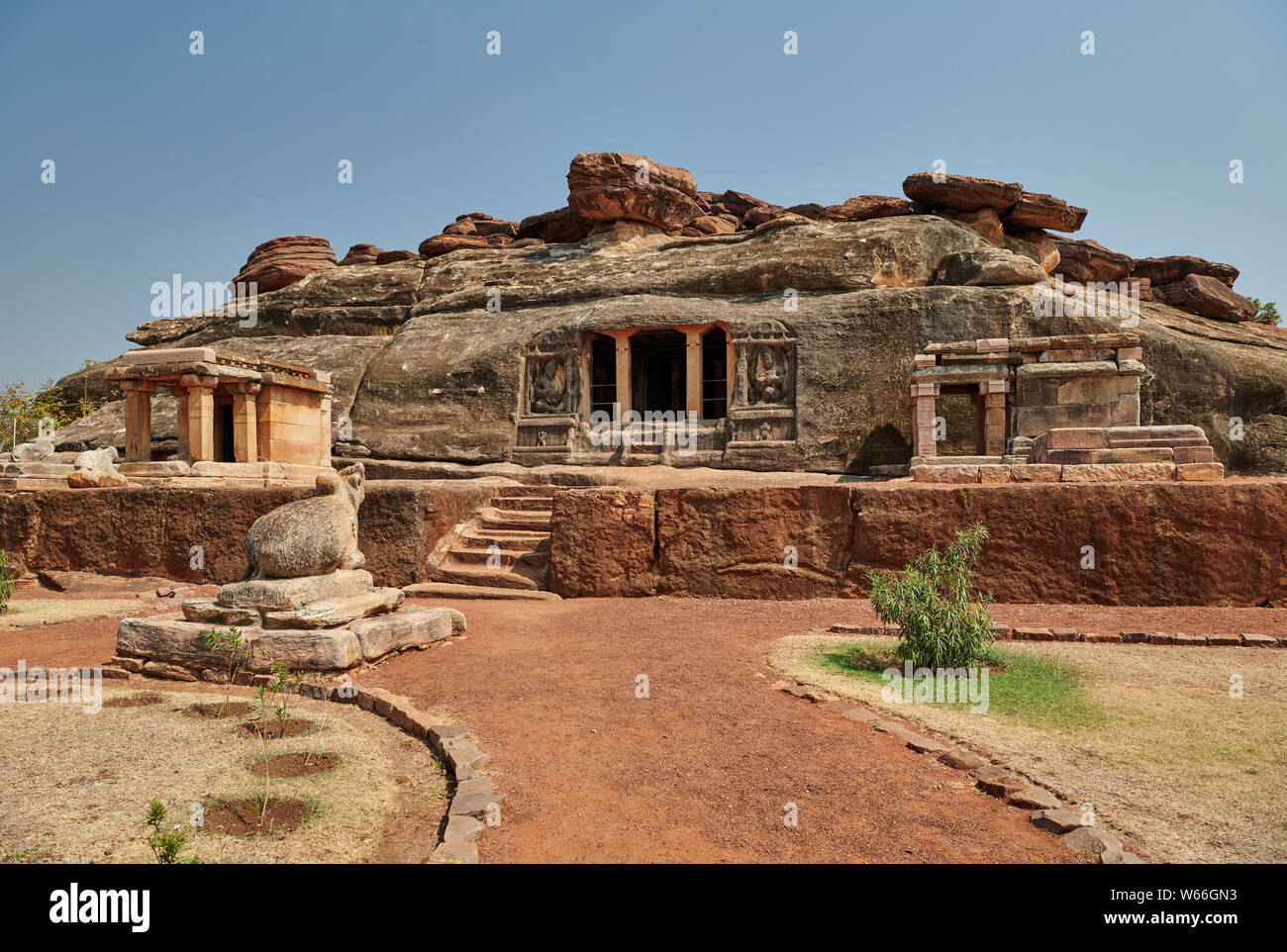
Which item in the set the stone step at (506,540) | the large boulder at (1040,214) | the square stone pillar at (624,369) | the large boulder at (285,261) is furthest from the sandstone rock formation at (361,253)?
the stone step at (506,540)

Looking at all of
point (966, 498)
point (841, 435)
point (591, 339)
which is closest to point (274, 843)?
point (966, 498)

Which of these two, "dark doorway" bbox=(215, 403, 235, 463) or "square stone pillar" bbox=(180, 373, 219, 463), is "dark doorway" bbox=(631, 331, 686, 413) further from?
"square stone pillar" bbox=(180, 373, 219, 463)

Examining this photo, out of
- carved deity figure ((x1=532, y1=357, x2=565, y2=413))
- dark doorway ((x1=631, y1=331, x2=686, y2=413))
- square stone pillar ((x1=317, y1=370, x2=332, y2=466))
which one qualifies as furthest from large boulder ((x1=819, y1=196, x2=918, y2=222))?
square stone pillar ((x1=317, y1=370, x2=332, y2=466))

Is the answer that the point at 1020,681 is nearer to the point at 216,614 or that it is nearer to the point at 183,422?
the point at 216,614

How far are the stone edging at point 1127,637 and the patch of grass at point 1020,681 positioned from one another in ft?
1.48

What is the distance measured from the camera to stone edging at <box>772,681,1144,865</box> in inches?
105

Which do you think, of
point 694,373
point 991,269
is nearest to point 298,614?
point 694,373

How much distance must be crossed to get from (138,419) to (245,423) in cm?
284

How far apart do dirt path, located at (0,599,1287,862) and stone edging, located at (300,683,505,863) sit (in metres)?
0.09

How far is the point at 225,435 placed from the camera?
17.1 metres

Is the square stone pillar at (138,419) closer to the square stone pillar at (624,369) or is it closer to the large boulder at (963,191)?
the square stone pillar at (624,369)

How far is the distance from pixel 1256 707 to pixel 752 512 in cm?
426

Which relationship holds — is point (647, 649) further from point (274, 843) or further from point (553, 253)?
point (553, 253)

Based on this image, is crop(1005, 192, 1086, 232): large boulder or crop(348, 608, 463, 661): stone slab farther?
crop(1005, 192, 1086, 232): large boulder
